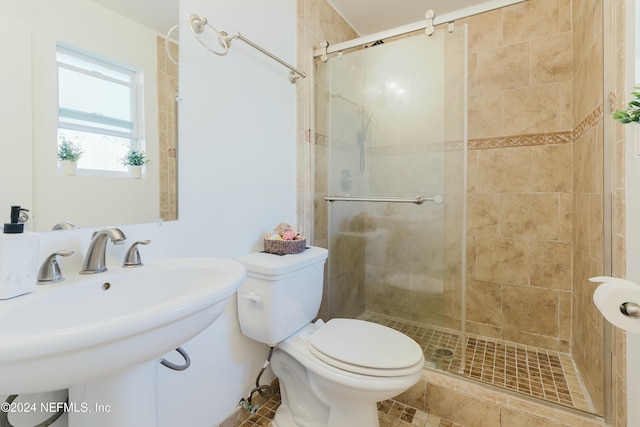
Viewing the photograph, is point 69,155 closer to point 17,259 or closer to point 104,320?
point 17,259

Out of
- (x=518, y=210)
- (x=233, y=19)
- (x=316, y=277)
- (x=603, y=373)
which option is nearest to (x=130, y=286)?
(x=316, y=277)

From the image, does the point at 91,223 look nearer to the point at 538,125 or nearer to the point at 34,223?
the point at 34,223

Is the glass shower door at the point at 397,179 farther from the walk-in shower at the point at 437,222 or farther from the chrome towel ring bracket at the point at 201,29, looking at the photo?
the chrome towel ring bracket at the point at 201,29

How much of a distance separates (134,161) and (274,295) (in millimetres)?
707

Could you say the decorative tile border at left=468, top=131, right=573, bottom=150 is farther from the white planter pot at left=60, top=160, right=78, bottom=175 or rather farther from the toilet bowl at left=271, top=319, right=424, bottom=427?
the white planter pot at left=60, top=160, right=78, bottom=175

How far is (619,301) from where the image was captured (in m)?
0.66

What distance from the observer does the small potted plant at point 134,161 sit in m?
0.96

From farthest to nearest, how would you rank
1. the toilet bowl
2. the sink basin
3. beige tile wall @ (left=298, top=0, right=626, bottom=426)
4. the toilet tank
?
beige tile wall @ (left=298, top=0, right=626, bottom=426) < the toilet tank < the toilet bowl < the sink basin

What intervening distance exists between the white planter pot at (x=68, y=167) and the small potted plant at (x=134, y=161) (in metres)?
0.14

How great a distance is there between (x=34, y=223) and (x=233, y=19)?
108 centimetres

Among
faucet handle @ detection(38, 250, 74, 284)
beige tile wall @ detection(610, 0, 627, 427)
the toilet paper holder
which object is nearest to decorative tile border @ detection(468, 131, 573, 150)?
beige tile wall @ detection(610, 0, 627, 427)

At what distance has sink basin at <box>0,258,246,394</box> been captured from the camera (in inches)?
17.3

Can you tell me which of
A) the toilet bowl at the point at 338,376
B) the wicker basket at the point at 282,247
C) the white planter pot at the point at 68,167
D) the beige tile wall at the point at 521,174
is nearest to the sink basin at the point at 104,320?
the white planter pot at the point at 68,167

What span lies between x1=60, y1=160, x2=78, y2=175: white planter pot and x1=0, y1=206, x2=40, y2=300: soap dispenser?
0.54ft
